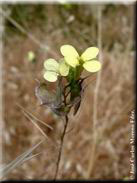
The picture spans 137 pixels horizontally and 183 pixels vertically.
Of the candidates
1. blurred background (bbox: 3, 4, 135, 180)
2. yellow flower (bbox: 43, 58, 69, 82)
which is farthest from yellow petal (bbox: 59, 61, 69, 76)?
blurred background (bbox: 3, 4, 135, 180)

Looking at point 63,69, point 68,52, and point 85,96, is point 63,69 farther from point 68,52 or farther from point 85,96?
point 85,96

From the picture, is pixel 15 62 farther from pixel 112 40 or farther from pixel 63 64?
pixel 63 64

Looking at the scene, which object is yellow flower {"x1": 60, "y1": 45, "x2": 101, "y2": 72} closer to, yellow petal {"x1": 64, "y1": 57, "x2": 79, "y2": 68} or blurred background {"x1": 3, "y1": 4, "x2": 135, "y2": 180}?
yellow petal {"x1": 64, "y1": 57, "x2": 79, "y2": 68}

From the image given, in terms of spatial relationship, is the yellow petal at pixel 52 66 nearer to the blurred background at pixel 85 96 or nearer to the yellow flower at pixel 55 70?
the yellow flower at pixel 55 70

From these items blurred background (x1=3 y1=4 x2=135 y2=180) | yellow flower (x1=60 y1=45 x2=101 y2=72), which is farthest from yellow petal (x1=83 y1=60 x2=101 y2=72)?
blurred background (x1=3 y1=4 x2=135 y2=180)

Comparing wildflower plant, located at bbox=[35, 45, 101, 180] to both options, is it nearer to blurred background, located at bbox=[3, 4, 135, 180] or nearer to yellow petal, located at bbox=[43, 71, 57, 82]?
yellow petal, located at bbox=[43, 71, 57, 82]

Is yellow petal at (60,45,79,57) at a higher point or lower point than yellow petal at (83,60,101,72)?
higher

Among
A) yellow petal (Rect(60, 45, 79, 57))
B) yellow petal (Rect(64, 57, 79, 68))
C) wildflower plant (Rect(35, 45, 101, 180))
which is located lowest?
wildflower plant (Rect(35, 45, 101, 180))

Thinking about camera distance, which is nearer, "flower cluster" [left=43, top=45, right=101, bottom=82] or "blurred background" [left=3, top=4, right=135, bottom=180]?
"flower cluster" [left=43, top=45, right=101, bottom=82]
